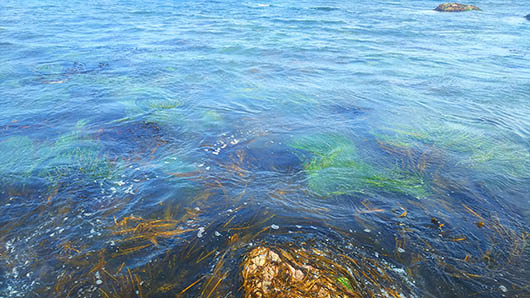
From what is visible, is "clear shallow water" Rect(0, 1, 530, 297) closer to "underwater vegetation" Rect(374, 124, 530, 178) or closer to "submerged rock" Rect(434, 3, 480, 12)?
"underwater vegetation" Rect(374, 124, 530, 178)

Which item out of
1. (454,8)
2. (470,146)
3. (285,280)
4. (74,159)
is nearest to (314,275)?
(285,280)

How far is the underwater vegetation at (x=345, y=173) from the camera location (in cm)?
519

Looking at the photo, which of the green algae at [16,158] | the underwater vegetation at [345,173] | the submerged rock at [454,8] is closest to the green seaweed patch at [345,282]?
the underwater vegetation at [345,173]

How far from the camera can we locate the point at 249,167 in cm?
567

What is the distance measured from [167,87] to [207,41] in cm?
690

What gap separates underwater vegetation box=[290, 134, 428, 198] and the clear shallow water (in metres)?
0.03

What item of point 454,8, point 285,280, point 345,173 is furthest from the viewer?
point 454,8

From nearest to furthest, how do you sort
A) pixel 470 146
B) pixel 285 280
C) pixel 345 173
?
pixel 285 280, pixel 345 173, pixel 470 146

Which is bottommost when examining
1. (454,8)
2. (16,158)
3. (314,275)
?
(16,158)

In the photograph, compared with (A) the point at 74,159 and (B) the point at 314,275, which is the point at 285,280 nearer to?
(B) the point at 314,275

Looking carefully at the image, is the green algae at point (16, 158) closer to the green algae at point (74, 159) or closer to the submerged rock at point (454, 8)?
the green algae at point (74, 159)

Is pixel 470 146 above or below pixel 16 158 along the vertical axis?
above

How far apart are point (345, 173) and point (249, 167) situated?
166 cm

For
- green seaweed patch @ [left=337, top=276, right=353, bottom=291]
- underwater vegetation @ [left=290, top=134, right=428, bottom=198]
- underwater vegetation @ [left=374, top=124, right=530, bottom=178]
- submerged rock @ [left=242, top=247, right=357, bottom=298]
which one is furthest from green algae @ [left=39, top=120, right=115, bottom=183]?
underwater vegetation @ [left=374, top=124, right=530, bottom=178]
